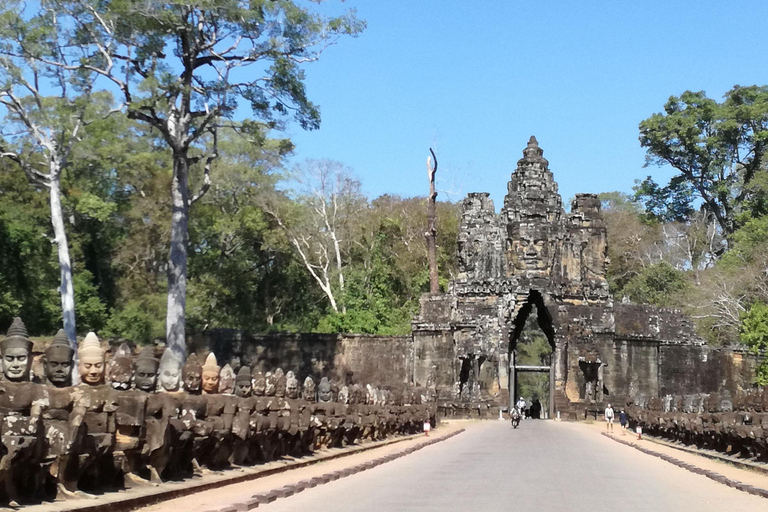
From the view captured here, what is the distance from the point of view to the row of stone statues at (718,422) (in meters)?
18.3

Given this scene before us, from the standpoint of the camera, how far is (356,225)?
59938 mm

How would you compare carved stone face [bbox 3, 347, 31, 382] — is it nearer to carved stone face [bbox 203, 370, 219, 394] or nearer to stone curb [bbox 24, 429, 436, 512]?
stone curb [bbox 24, 429, 436, 512]

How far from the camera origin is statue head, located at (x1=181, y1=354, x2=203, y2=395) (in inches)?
516

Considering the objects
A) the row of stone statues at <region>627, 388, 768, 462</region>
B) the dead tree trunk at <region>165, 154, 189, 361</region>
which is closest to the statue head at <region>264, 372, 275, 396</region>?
the row of stone statues at <region>627, 388, 768, 462</region>

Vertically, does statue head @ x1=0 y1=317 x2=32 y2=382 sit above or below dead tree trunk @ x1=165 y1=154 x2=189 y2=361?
below

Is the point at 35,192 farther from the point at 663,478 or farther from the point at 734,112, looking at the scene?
the point at 734,112

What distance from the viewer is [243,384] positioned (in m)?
15.0

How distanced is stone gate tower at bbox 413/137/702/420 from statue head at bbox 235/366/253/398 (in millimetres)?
28910

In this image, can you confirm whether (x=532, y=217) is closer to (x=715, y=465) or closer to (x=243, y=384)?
(x=715, y=465)

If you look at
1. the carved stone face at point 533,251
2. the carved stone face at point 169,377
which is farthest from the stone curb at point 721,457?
the carved stone face at point 533,251

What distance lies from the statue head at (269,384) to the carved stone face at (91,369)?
541 cm

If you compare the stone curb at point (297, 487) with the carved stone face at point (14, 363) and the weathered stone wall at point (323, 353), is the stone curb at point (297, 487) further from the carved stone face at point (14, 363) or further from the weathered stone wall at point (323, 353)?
the weathered stone wall at point (323, 353)

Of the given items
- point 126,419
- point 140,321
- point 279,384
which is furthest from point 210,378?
point 140,321

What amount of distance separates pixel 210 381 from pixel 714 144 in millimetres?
56662
